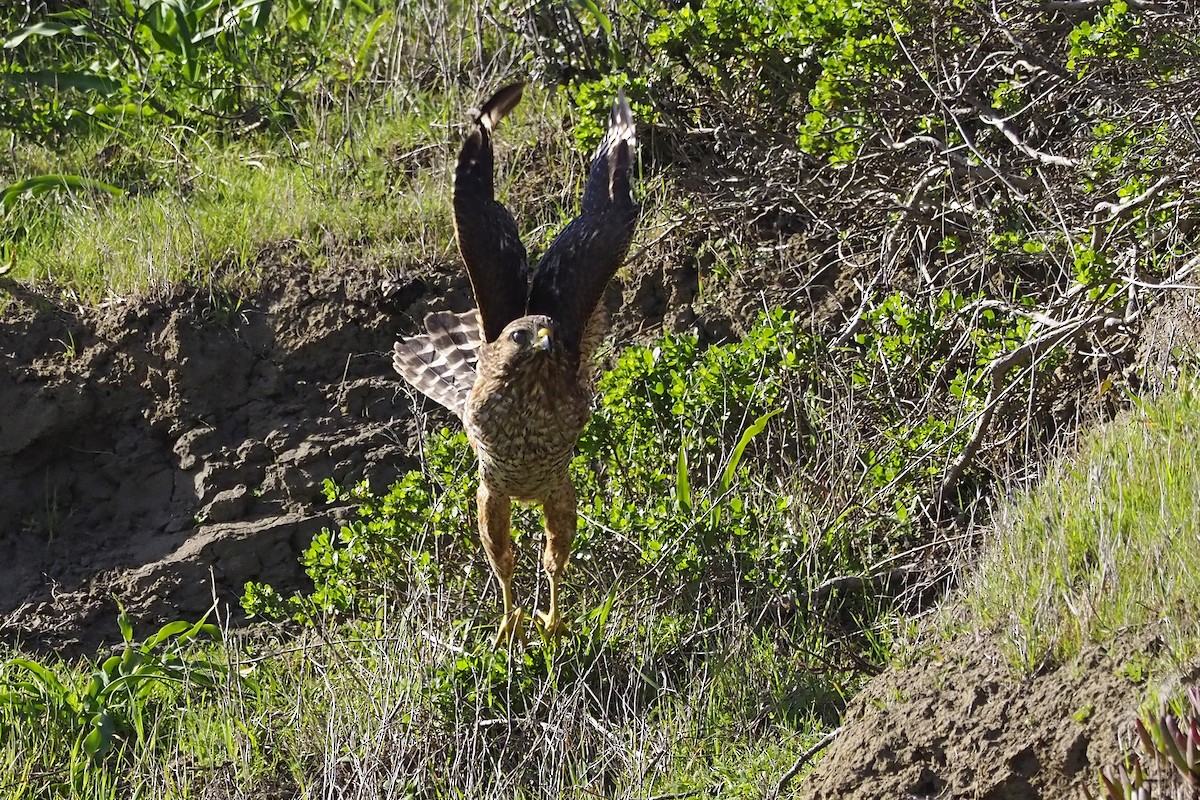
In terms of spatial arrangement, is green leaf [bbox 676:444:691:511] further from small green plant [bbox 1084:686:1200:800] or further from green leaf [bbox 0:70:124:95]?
green leaf [bbox 0:70:124:95]

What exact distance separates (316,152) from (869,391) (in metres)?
3.56

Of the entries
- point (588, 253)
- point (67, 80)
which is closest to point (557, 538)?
point (588, 253)

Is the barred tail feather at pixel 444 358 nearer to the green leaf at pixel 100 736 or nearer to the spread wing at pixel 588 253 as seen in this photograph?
the spread wing at pixel 588 253

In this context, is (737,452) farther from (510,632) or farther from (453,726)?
(453,726)

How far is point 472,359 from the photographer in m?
6.55

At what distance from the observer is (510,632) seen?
5.82 metres

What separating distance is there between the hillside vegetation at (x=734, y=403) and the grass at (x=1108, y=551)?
0.6 inches

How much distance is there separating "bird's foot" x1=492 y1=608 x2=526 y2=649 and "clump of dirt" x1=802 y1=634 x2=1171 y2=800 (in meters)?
1.69

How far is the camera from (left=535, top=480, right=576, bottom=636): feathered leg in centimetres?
580

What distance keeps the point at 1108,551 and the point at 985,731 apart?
62cm

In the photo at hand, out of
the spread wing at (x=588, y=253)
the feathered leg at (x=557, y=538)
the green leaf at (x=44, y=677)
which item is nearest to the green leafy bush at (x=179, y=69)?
the spread wing at (x=588, y=253)

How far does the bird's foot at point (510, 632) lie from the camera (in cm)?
578

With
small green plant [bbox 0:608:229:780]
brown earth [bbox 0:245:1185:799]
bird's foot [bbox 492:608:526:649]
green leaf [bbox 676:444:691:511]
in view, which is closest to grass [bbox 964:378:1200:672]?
green leaf [bbox 676:444:691:511]

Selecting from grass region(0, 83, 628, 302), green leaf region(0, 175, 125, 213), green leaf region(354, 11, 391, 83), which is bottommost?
grass region(0, 83, 628, 302)
